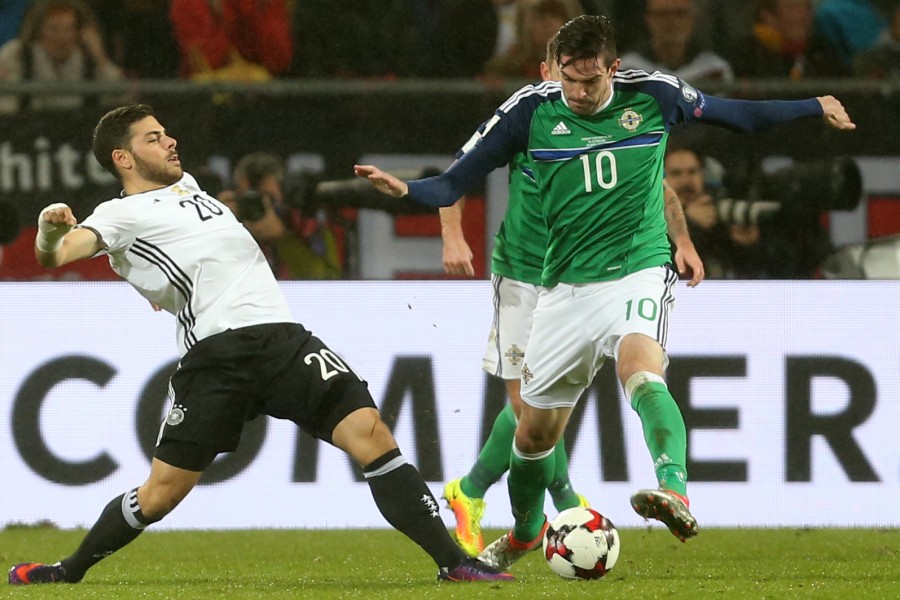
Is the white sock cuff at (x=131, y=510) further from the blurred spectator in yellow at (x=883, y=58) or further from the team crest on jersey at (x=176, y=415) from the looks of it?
the blurred spectator in yellow at (x=883, y=58)

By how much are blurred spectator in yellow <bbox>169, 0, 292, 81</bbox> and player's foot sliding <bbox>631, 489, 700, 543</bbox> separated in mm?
5027

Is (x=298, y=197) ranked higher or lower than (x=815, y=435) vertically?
higher

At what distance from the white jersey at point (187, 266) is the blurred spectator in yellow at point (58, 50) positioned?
128 inches

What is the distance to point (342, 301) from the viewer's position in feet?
27.3

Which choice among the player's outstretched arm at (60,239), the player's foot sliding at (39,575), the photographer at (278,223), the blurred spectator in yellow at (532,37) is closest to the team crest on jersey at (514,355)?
the photographer at (278,223)

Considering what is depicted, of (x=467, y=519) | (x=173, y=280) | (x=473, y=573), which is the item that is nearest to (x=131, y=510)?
(x=173, y=280)

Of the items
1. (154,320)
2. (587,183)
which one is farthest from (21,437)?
(587,183)

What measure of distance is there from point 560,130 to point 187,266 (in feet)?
4.70

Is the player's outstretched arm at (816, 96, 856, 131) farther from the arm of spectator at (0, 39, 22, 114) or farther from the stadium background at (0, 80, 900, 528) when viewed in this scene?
the arm of spectator at (0, 39, 22, 114)

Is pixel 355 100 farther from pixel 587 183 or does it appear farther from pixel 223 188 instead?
pixel 587 183

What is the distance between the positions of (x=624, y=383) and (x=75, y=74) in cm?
479

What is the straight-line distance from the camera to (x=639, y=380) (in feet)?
17.6

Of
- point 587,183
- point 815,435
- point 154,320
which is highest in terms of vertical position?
point 587,183

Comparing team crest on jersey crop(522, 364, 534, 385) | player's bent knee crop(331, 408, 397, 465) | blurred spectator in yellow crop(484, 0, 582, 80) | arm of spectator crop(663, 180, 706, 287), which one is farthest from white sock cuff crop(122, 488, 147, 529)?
blurred spectator in yellow crop(484, 0, 582, 80)
